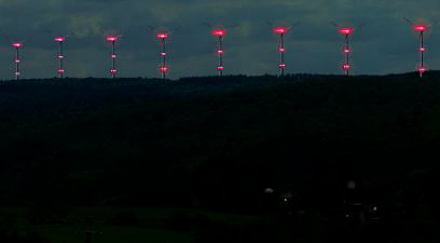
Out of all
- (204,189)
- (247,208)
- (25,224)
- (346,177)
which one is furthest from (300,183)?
(346,177)

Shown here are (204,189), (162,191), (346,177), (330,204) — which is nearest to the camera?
(346,177)

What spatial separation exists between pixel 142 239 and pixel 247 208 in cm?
2830

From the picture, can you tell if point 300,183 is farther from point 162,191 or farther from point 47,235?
point 47,235

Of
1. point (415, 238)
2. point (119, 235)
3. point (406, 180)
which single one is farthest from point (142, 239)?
point (406, 180)

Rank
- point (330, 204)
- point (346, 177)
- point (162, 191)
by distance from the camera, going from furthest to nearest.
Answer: point (162, 191) → point (330, 204) → point (346, 177)

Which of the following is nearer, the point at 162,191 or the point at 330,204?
the point at 330,204

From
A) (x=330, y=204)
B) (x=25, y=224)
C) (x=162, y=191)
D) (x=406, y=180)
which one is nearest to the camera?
(x=330, y=204)

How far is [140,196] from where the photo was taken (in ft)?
614

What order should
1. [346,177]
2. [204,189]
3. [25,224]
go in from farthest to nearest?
[204,189] → [25,224] → [346,177]

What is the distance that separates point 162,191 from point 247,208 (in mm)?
56108

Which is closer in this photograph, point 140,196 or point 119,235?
point 119,235

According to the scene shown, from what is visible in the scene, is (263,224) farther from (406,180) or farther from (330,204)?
(406,180)

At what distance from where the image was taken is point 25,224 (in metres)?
128

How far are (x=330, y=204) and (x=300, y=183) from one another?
6804cm
